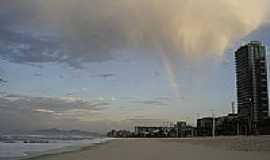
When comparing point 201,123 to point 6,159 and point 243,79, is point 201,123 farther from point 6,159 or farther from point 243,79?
point 6,159

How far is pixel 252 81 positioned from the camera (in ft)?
479

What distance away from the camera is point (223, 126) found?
119562 millimetres

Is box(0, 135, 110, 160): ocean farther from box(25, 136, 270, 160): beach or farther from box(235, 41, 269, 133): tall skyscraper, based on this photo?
box(235, 41, 269, 133): tall skyscraper

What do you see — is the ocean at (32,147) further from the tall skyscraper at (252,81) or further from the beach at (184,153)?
the tall skyscraper at (252,81)

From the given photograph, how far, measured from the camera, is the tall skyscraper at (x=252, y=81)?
455 feet

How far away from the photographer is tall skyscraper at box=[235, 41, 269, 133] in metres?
139

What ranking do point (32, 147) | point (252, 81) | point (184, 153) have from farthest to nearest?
1. point (252, 81)
2. point (32, 147)
3. point (184, 153)

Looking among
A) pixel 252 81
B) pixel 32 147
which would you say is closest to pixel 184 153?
pixel 32 147

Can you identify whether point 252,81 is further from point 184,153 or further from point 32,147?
point 184,153

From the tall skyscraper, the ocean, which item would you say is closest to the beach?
the ocean

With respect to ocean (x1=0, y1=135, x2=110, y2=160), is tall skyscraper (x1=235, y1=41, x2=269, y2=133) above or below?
above

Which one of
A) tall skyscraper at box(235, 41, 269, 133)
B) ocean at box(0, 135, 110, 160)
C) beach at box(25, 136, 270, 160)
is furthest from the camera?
tall skyscraper at box(235, 41, 269, 133)

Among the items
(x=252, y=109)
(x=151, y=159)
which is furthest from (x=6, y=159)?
(x=252, y=109)

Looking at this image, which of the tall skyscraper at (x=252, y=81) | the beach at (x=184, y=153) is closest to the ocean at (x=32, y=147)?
the beach at (x=184, y=153)
